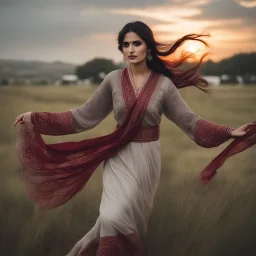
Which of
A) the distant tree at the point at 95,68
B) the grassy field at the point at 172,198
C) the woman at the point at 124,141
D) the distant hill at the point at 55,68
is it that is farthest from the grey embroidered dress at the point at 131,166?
the distant hill at the point at 55,68

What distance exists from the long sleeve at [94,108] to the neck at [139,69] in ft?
0.50

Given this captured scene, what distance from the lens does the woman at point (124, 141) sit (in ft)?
9.93

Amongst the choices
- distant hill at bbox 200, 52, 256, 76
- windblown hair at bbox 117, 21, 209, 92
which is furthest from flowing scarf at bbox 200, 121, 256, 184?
distant hill at bbox 200, 52, 256, 76

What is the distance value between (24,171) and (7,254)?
73 centimetres

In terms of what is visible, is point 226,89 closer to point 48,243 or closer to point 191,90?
point 191,90

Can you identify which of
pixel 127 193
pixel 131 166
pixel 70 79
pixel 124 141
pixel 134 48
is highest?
pixel 134 48

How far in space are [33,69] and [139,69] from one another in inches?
60.1

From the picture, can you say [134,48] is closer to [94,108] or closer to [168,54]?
[168,54]

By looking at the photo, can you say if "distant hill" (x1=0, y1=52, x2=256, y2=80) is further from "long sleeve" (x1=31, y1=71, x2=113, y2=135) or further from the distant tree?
"long sleeve" (x1=31, y1=71, x2=113, y2=135)

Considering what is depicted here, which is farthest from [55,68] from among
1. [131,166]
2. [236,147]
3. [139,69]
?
[236,147]

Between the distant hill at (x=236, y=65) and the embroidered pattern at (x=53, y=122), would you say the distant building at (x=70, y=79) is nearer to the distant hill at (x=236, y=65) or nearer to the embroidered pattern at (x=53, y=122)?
the distant hill at (x=236, y=65)

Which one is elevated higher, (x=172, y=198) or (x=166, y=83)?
(x=166, y=83)

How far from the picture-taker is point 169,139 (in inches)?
166

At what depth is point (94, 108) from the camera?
3213 millimetres
